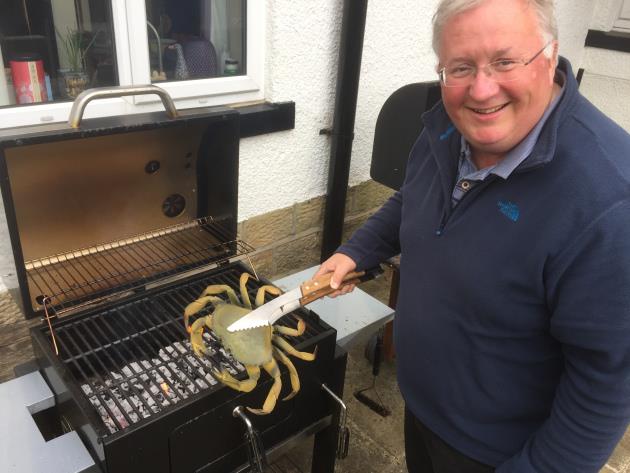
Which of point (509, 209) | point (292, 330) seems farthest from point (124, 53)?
point (509, 209)

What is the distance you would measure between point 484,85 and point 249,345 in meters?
0.89

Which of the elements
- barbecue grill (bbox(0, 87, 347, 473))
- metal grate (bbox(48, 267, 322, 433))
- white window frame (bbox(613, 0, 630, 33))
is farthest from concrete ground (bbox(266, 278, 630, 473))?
white window frame (bbox(613, 0, 630, 33))

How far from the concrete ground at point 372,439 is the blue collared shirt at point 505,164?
5.47ft

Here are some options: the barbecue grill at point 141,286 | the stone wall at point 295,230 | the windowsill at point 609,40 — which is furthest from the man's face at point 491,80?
the windowsill at point 609,40

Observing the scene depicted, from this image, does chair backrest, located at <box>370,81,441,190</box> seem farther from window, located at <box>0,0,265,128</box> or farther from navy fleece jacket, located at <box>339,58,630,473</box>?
navy fleece jacket, located at <box>339,58,630,473</box>

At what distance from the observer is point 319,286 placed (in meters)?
1.59

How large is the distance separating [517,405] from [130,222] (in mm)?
1308

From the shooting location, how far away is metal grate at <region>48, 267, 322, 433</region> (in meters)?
1.44

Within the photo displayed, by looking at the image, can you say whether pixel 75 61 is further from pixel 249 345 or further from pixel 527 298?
pixel 527 298

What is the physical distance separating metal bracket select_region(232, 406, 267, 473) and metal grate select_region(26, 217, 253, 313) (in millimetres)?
528

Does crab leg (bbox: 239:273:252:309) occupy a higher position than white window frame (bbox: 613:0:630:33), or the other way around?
white window frame (bbox: 613:0:630:33)

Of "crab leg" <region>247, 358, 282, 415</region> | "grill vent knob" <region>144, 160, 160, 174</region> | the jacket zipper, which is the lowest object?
"crab leg" <region>247, 358, 282, 415</region>

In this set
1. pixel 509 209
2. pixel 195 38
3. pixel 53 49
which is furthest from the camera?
pixel 195 38

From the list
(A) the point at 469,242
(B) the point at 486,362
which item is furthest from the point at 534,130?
(B) the point at 486,362
